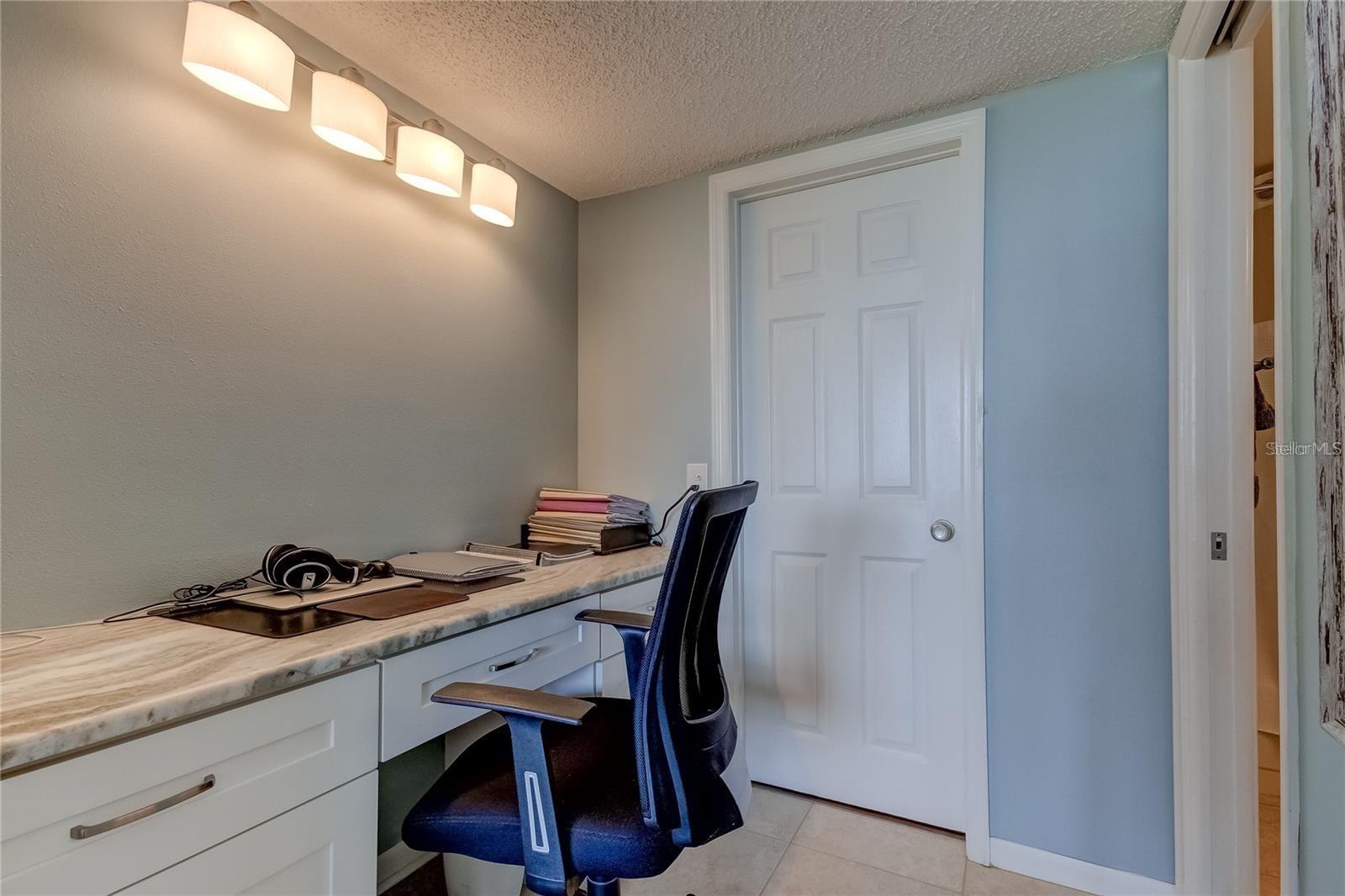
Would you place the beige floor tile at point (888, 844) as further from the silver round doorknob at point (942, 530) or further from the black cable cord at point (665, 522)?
the black cable cord at point (665, 522)

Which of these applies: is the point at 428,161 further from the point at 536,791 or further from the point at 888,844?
the point at 888,844

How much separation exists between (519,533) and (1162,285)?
204 cm

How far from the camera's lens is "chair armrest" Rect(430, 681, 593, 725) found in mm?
856

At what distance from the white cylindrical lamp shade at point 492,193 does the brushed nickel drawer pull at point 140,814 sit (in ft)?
5.01

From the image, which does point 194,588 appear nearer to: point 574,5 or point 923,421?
point 574,5

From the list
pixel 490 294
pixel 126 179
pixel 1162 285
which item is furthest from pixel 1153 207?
pixel 126 179

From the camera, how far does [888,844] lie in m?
1.74

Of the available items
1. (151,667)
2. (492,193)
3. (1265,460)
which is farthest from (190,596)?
(1265,460)

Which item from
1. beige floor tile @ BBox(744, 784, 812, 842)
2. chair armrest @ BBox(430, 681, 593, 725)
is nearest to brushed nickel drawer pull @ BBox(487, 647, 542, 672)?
chair armrest @ BBox(430, 681, 593, 725)

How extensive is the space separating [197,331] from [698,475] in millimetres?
1462

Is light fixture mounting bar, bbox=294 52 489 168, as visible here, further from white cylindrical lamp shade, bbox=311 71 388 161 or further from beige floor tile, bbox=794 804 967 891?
beige floor tile, bbox=794 804 967 891

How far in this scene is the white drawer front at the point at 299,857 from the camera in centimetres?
76

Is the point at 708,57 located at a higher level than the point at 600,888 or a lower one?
higher

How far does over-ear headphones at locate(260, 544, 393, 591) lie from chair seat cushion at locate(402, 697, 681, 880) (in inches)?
20.5
